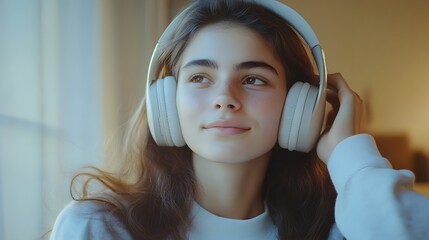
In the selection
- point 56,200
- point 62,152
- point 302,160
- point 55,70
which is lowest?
point 56,200

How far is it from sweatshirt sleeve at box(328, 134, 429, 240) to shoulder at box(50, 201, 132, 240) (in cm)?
41

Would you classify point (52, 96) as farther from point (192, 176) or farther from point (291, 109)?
point (291, 109)

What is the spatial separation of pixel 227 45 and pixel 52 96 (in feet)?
2.69

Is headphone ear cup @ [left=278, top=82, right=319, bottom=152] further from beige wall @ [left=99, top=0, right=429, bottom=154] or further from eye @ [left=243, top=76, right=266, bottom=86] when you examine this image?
beige wall @ [left=99, top=0, right=429, bottom=154]

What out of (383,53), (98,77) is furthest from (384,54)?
(98,77)

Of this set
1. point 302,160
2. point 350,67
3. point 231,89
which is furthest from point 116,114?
point 350,67

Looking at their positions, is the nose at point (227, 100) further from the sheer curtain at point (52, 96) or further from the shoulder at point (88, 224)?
the sheer curtain at point (52, 96)

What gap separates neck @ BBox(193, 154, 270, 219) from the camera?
2.95ft

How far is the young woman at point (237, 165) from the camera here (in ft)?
2.35

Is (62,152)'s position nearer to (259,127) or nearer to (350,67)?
(259,127)

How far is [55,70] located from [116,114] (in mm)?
439

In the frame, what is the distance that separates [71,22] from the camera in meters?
1.52

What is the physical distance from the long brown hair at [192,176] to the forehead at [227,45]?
20mm

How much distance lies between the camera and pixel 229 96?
Answer: 30.8 inches
